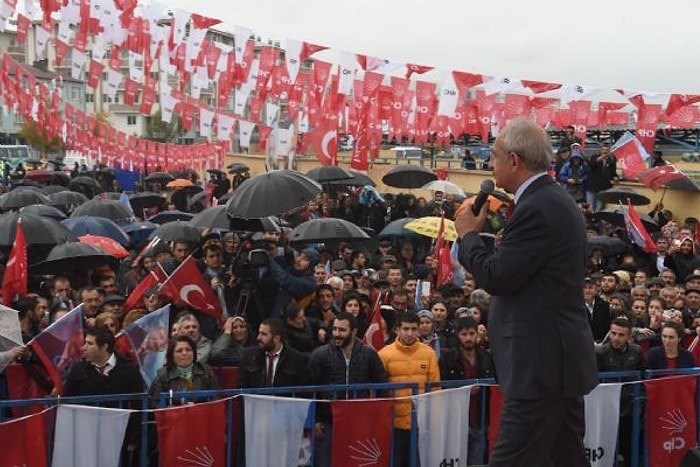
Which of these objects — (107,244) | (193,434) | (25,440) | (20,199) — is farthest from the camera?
(20,199)

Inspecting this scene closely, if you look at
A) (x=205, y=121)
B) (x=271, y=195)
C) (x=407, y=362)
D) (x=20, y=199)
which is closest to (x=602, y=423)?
(x=407, y=362)

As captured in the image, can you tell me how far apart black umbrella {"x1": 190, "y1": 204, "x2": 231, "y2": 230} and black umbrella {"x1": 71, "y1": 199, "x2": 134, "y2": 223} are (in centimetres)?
459

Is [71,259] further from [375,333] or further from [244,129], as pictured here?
[244,129]

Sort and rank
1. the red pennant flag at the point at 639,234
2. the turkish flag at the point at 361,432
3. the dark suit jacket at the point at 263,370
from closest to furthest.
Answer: the turkish flag at the point at 361,432 → the dark suit jacket at the point at 263,370 → the red pennant flag at the point at 639,234

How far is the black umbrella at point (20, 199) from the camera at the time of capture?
1667 centimetres

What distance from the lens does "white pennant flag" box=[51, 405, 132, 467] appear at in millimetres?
5801

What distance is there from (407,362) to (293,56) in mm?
14442

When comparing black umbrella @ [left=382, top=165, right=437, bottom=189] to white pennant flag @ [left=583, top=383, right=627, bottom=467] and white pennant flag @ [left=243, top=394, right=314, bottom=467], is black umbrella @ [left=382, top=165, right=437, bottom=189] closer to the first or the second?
white pennant flag @ [left=583, top=383, right=627, bottom=467]

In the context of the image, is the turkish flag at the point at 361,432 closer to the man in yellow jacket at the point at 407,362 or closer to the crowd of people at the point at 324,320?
the crowd of people at the point at 324,320

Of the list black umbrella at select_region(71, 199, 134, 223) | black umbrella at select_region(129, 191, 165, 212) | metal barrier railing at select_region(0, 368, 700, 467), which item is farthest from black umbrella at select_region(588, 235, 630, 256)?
black umbrella at select_region(129, 191, 165, 212)

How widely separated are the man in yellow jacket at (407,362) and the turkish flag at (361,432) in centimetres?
28

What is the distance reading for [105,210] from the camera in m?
15.1

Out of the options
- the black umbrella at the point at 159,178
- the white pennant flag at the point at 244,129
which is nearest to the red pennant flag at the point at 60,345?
the white pennant flag at the point at 244,129

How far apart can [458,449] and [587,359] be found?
10.0 ft
